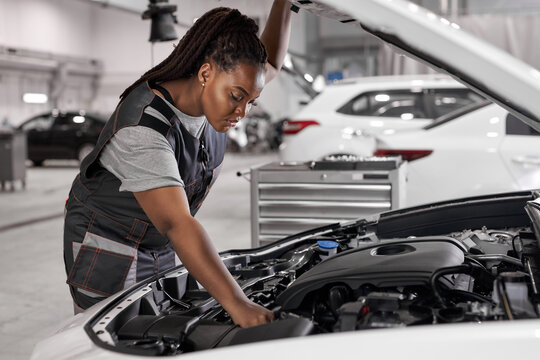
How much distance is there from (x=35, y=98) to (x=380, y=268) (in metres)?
19.7

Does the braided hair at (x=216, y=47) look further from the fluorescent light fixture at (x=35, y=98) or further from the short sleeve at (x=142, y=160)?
the fluorescent light fixture at (x=35, y=98)

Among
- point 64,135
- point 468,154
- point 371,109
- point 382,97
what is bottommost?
point 468,154

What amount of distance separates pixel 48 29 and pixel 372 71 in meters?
11.1

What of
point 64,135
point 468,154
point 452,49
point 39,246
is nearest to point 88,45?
point 64,135

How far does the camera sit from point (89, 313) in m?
1.46

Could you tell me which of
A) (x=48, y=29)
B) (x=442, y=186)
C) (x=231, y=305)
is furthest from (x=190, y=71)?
(x=48, y=29)

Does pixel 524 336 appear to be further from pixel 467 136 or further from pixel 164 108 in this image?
pixel 467 136

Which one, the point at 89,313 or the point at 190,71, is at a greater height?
the point at 190,71

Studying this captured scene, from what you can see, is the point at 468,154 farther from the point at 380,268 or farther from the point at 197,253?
the point at 197,253

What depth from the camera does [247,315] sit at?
132 cm

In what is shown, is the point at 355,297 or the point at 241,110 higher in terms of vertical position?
the point at 241,110

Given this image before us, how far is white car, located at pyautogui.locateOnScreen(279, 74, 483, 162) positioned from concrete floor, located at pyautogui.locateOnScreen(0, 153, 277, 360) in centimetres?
119

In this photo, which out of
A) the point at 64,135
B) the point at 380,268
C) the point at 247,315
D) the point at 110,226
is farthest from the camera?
the point at 64,135

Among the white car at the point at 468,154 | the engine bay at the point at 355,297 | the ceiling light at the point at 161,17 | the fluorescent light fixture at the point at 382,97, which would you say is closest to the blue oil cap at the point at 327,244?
the engine bay at the point at 355,297
